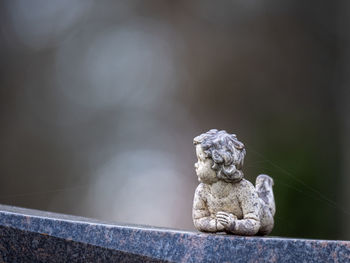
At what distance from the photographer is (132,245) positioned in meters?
1.83

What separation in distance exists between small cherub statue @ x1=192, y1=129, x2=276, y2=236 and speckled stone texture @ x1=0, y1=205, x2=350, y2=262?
5 centimetres

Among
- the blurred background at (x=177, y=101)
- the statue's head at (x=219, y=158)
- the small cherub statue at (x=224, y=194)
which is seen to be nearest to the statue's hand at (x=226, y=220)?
the small cherub statue at (x=224, y=194)

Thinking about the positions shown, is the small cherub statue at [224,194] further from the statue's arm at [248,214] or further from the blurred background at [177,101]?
the blurred background at [177,101]

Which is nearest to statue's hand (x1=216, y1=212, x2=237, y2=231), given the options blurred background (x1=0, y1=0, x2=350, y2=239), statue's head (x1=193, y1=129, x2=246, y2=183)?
statue's head (x1=193, y1=129, x2=246, y2=183)

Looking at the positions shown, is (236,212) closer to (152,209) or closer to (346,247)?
(346,247)

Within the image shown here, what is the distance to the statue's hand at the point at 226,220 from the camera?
180 cm

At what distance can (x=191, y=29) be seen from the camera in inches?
196

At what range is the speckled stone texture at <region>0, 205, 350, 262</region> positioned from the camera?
1722mm

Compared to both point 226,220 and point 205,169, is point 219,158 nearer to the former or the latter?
Result: point 205,169

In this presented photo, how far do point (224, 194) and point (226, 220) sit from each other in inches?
4.1

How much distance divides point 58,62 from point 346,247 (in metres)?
3.86

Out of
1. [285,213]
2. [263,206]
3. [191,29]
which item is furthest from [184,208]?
[263,206]

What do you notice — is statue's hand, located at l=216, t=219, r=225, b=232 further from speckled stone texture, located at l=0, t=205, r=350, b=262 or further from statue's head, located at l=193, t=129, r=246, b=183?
statue's head, located at l=193, t=129, r=246, b=183

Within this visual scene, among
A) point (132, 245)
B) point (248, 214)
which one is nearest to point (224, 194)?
point (248, 214)
